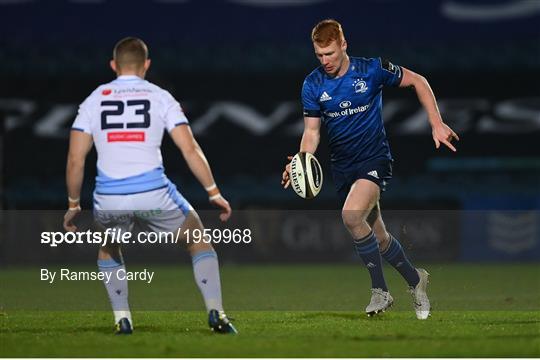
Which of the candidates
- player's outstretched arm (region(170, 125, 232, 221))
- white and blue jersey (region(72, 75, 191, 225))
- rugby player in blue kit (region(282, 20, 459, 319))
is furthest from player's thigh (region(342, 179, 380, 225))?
white and blue jersey (region(72, 75, 191, 225))

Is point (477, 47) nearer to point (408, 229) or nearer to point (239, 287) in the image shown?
point (408, 229)

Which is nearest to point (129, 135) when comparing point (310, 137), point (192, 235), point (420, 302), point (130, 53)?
point (130, 53)

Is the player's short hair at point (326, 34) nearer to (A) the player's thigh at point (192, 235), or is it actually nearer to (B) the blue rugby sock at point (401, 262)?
(B) the blue rugby sock at point (401, 262)

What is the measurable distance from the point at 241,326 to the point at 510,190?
1046 centimetres

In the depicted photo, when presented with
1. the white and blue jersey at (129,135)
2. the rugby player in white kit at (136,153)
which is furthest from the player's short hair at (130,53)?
the white and blue jersey at (129,135)

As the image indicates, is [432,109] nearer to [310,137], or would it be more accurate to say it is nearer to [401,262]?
[310,137]

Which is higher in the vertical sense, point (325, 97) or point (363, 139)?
point (325, 97)

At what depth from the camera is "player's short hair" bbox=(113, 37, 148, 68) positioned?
21.2ft

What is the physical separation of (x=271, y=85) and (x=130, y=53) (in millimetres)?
10932

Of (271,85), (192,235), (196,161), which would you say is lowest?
(192,235)

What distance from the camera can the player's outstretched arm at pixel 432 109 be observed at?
7.51m

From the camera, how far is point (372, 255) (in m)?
7.87

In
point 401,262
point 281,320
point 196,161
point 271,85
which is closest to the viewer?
point 196,161

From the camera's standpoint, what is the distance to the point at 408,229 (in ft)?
54.1
